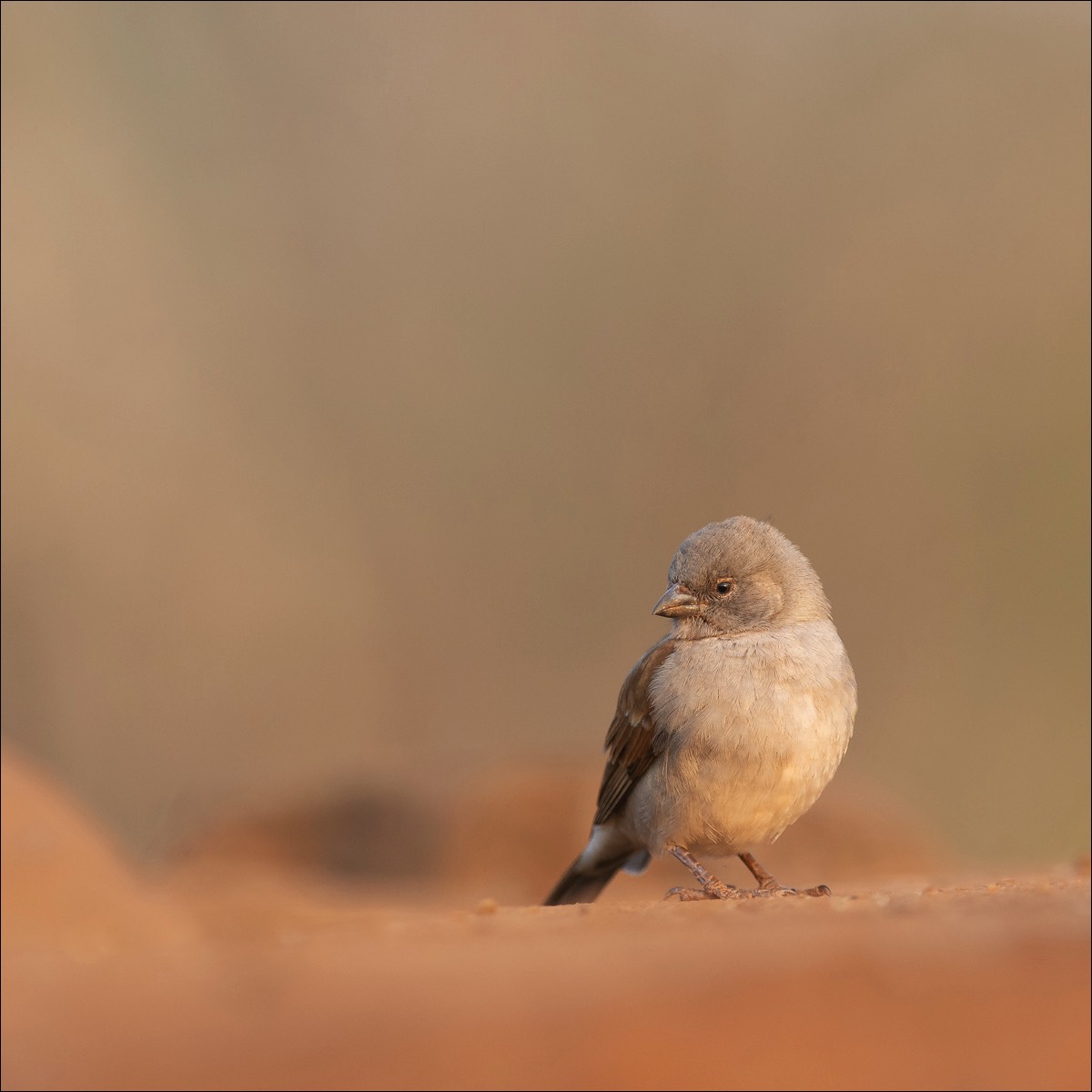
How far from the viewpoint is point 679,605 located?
16.5 feet

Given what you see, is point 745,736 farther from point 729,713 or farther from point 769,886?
point 769,886

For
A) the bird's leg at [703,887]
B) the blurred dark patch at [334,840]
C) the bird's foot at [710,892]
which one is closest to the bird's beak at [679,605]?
the bird's leg at [703,887]

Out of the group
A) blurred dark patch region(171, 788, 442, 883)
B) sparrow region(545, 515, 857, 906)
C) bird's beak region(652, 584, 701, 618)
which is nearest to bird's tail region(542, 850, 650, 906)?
sparrow region(545, 515, 857, 906)

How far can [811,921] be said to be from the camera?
2.42 metres

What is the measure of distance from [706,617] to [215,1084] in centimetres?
349

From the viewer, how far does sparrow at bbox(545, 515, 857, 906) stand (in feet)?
14.5

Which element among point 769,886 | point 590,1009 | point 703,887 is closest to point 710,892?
point 703,887

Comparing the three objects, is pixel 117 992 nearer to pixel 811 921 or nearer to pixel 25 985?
pixel 25 985

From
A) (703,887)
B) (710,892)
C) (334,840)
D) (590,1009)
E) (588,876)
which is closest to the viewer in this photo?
(590,1009)

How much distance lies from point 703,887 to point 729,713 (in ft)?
2.35

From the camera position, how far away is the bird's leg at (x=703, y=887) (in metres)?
4.45

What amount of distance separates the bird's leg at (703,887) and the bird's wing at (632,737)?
0.34 m

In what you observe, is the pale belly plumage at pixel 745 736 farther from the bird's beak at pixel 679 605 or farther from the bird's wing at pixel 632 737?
the bird's beak at pixel 679 605

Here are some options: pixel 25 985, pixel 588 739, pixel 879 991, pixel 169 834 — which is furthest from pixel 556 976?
pixel 588 739
